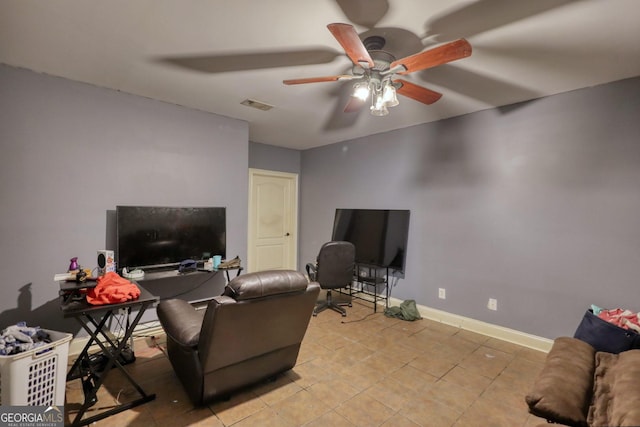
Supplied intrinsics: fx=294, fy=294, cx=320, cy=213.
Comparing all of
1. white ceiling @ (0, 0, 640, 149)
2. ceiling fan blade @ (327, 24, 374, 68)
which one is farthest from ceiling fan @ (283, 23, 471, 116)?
white ceiling @ (0, 0, 640, 149)

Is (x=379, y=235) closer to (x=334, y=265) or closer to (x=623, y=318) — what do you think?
(x=334, y=265)

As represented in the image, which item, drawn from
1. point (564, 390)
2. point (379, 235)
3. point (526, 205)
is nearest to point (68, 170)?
point (379, 235)

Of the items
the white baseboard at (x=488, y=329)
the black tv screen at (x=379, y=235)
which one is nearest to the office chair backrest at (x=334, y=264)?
the black tv screen at (x=379, y=235)

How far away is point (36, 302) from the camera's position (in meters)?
2.63

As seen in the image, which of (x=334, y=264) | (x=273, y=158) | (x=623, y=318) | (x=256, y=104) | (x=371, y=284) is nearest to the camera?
(x=623, y=318)

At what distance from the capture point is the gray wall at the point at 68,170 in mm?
2533

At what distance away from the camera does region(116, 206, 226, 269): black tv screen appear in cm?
293

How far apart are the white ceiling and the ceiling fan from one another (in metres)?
0.14

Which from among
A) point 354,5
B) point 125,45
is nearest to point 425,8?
point 354,5

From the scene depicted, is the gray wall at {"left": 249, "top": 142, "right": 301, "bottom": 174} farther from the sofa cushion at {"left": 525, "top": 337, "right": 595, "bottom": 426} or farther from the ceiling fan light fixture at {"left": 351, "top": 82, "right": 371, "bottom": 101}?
the sofa cushion at {"left": 525, "top": 337, "right": 595, "bottom": 426}

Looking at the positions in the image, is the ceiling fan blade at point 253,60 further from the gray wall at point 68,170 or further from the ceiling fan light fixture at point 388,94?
the gray wall at point 68,170

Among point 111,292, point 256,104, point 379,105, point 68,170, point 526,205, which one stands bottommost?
point 111,292

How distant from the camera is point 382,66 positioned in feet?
6.97

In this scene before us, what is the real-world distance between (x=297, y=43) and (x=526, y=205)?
2826mm
